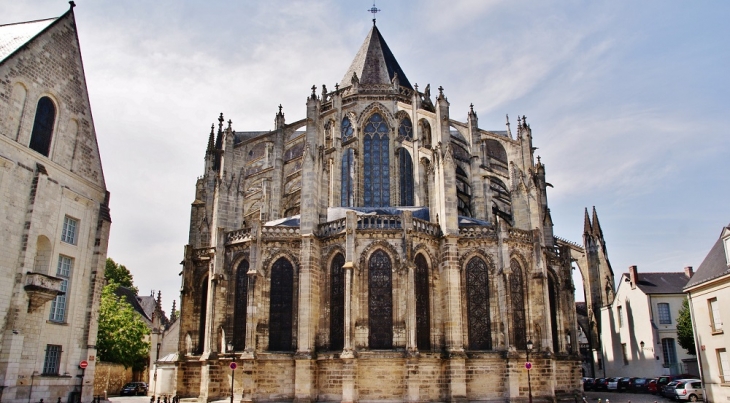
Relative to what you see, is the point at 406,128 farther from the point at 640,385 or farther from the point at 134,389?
the point at 134,389

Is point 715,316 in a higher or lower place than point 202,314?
lower

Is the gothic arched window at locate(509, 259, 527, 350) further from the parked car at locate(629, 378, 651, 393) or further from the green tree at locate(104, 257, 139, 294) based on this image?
the green tree at locate(104, 257, 139, 294)

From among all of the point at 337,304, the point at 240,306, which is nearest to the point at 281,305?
the point at 240,306

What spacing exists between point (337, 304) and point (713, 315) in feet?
52.3

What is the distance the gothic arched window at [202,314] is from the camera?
28.0 m

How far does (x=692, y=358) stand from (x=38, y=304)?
34.8 m

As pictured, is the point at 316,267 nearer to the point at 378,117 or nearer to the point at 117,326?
the point at 378,117

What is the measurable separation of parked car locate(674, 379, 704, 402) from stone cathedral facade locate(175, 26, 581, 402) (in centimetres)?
448

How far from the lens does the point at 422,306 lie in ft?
81.8

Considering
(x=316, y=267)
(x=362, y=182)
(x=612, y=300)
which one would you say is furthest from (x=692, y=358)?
(x=316, y=267)

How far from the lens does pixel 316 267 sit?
25.4 meters

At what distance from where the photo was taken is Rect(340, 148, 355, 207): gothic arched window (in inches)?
1241

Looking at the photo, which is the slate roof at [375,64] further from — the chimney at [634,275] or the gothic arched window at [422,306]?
the chimney at [634,275]

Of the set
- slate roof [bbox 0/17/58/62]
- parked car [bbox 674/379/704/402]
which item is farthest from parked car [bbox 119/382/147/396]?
parked car [bbox 674/379/704/402]
